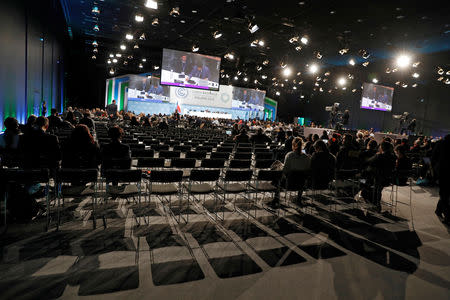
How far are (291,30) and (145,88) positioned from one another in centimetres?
1702

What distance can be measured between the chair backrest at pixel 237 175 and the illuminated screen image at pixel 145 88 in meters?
23.7

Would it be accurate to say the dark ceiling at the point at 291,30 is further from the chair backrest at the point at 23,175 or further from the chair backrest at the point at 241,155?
the chair backrest at the point at 23,175

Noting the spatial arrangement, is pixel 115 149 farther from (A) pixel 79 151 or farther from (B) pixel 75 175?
(B) pixel 75 175

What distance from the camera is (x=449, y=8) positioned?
32.0 ft

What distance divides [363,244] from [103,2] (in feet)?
45.0

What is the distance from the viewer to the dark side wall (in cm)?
709

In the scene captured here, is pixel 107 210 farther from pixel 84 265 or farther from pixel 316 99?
pixel 316 99

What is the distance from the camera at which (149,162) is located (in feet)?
16.9

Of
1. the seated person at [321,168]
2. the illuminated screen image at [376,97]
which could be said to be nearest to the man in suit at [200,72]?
the illuminated screen image at [376,97]

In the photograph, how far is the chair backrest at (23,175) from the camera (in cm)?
346

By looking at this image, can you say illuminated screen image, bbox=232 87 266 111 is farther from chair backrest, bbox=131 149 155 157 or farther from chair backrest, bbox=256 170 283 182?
chair backrest, bbox=256 170 283 182

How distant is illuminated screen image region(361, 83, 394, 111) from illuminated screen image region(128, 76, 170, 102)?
17597 mm

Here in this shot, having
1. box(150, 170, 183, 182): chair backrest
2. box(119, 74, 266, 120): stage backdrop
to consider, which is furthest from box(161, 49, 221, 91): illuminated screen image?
box(150, 170, 183, 182): chair backrest

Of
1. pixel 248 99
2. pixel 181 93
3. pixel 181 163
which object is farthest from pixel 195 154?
pixel 248 99
